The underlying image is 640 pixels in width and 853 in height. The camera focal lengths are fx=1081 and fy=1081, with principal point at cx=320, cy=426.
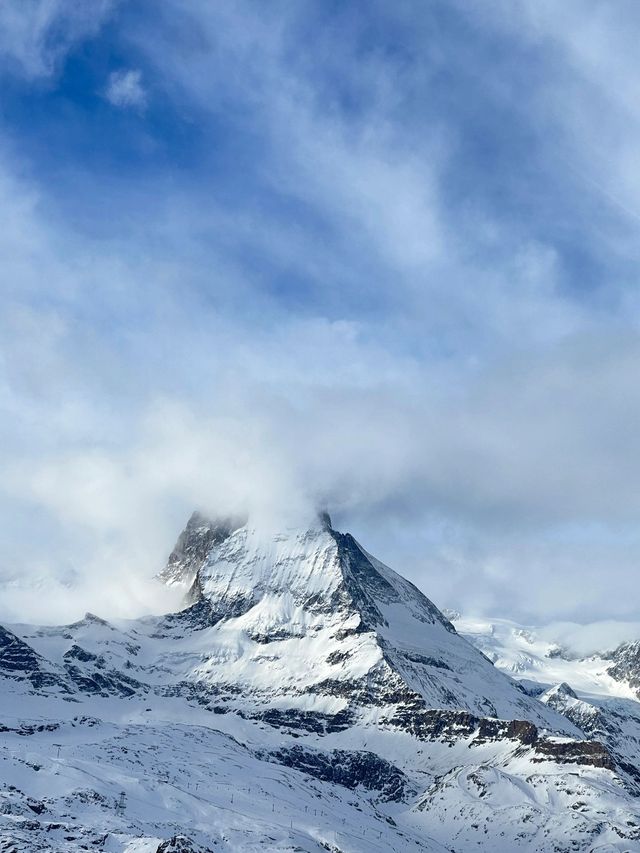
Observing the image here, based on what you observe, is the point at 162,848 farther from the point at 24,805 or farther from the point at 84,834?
the point at 24,805

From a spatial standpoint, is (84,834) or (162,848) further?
(84,834)

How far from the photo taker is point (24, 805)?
529 feet

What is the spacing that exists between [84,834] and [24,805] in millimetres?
11285

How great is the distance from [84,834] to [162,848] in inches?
666

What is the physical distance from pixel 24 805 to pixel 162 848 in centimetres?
2754

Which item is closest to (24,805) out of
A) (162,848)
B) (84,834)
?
(84,834)

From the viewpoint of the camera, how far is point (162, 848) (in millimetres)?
146000

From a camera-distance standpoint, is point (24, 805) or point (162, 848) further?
point (24, 805)

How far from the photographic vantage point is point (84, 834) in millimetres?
156750
